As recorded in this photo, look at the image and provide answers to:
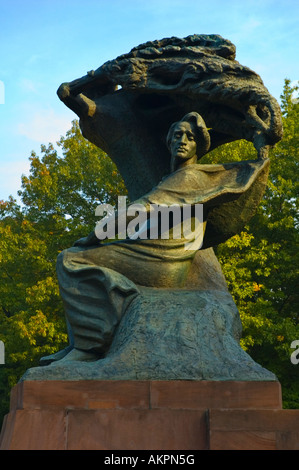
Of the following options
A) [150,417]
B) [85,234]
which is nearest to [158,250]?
[150,417]

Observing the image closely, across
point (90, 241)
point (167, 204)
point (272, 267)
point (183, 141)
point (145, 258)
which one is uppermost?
point (272, 267)

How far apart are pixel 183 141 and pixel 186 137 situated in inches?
2.3

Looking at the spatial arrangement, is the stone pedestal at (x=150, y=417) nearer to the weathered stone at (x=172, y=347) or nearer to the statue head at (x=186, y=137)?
the weathered stone at (x=172, y=347)

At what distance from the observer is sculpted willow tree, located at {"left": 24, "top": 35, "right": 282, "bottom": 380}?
5.07 m

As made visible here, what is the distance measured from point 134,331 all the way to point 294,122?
14060 millimetres

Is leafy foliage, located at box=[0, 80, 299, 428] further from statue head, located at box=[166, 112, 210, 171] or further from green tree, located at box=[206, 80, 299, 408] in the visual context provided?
statue head, located at box=[166, 112, 210, 171]

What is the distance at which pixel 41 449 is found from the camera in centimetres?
452

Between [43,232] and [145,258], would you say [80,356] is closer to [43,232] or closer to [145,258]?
[145,258]

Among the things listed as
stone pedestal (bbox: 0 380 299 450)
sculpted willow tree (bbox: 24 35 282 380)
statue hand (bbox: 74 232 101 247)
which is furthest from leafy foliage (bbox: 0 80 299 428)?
stone pedestal (bbox: 0 380 299 450)

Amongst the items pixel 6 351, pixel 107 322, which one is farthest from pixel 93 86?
pixel 6 351

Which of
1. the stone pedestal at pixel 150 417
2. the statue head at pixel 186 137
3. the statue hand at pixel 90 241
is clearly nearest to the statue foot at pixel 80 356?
the stone pedestal at pixel 150 417

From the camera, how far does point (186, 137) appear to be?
241 inches

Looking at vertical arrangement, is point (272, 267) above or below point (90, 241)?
above
